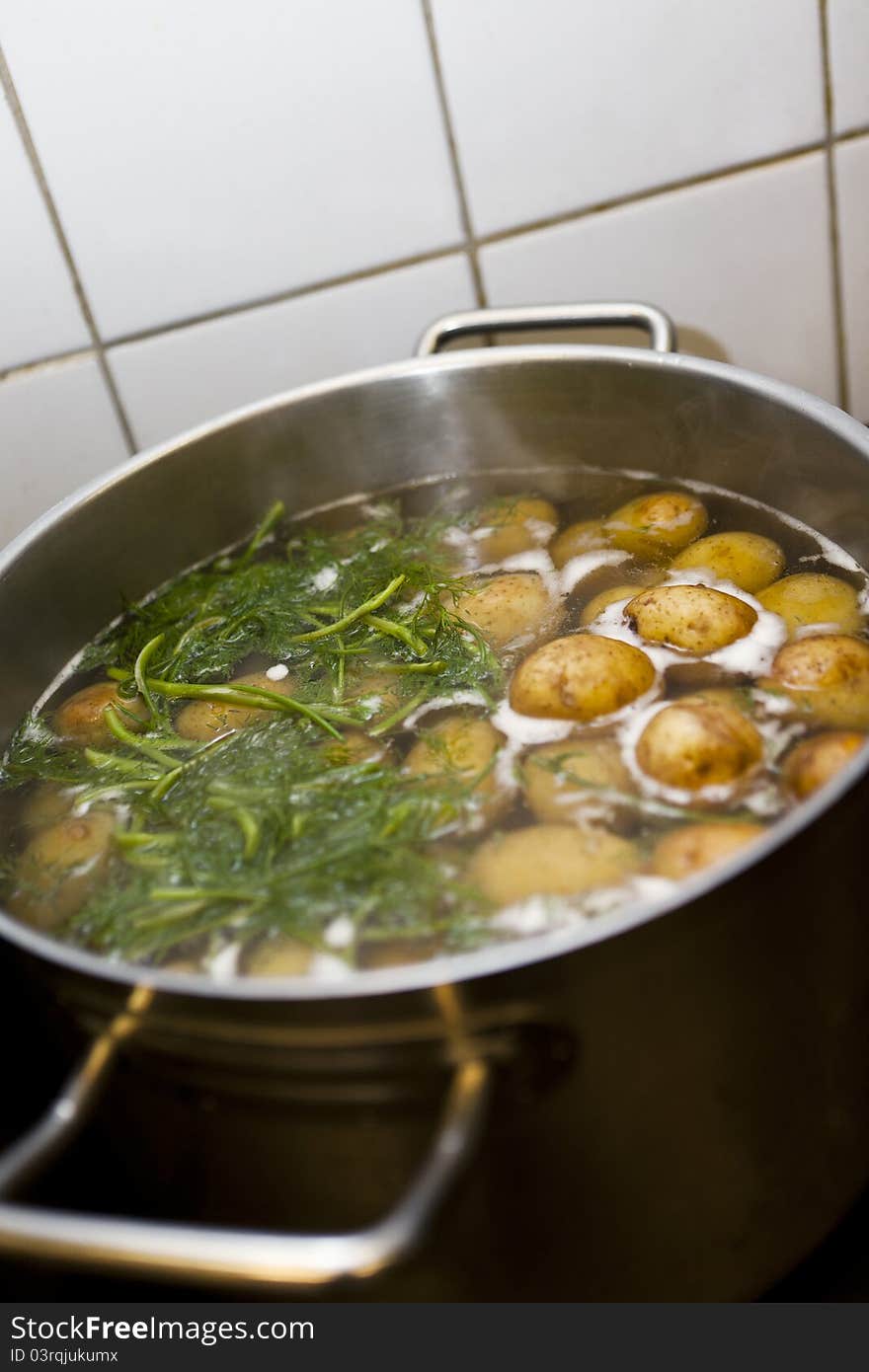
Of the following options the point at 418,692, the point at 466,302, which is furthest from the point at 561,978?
the point at 466,302

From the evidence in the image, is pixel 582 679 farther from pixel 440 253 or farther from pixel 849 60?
pixel 849 60

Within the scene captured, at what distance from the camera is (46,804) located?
2.41 feet

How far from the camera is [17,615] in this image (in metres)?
0.80

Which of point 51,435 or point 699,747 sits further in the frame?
point 51,435

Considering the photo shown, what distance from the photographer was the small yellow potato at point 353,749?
2.28ft

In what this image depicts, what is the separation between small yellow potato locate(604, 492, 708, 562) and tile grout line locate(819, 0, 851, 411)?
298mm

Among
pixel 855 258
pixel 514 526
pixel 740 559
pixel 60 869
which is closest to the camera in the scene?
pixel 60 869

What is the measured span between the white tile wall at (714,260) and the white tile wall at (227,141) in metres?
0.09

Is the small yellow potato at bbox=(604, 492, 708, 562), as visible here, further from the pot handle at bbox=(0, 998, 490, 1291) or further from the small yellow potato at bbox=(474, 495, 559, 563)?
the pot handle at bbox=(0, 998, 490, 1291)

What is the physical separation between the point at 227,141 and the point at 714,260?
0.42 meters

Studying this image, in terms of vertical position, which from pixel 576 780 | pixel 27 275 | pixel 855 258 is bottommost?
pixel 576 780

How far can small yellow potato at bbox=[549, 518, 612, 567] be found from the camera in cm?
85

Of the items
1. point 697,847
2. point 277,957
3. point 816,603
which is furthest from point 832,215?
point 277,957

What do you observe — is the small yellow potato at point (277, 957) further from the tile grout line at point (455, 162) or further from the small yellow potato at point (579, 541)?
the tile grout line at point (455, 162)
